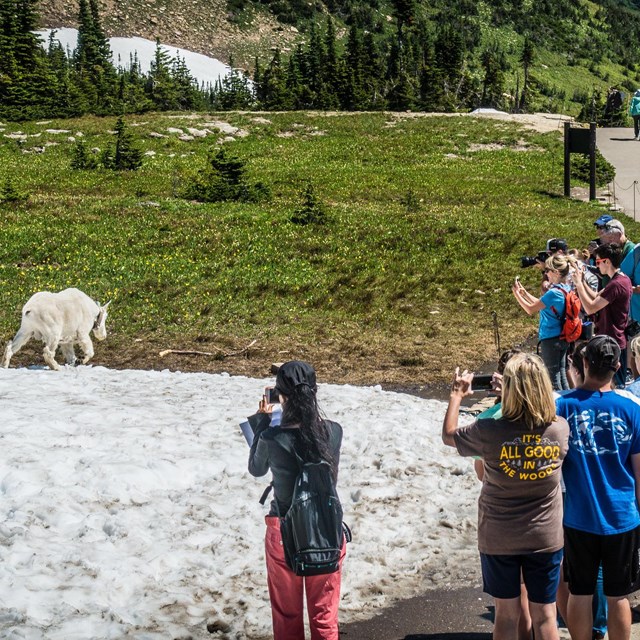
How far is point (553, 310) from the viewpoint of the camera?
33.9 feet

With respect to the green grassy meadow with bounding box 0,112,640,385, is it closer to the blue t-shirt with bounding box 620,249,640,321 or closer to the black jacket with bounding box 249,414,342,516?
the blue t-shirt with bounding box 620,249,640,321

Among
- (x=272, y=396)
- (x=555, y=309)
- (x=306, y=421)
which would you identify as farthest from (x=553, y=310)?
(x=306, y=421)

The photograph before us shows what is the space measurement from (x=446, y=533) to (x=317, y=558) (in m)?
3.55

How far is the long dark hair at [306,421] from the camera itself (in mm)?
5426

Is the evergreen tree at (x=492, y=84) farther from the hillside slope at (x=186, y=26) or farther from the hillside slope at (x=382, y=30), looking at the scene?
the hillside slope at (x=186, y=26)

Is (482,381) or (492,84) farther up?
(492,84)

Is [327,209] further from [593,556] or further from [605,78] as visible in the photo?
[605,78]

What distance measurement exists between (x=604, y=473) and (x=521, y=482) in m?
0.58

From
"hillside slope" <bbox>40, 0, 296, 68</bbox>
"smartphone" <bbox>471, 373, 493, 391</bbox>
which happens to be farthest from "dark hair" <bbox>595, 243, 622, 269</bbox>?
"hillside slope" <bbox>40, 0, 296, 68</bbox>

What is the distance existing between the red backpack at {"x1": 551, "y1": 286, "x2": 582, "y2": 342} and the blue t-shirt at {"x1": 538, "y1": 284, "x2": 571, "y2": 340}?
0.08ft

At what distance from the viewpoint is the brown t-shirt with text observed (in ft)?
17.8

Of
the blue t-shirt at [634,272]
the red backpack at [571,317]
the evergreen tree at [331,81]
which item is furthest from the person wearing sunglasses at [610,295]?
the evergreen tree at [331,81]

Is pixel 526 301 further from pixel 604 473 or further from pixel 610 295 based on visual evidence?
pixel 604 473

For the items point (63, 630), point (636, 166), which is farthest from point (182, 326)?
point (636, 166)
